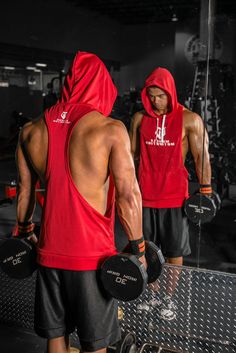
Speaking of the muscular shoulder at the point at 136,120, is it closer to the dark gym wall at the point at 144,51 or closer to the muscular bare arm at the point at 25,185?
the dark gym wall at the point at 144,51

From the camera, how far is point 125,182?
4.43 ft

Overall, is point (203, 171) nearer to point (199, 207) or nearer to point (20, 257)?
point (199, 207)

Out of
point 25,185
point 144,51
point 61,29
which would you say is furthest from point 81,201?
point 61,29

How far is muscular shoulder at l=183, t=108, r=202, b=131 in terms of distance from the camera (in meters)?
2.28

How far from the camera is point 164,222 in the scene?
2348 mm

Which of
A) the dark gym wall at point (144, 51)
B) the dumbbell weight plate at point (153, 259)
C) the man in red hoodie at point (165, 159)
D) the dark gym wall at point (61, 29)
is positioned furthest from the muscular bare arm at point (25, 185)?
the dark gym wall at point (61, 29)

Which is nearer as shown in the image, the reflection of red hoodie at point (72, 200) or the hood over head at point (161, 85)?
the reflection of red hoodie at point (72, 200)

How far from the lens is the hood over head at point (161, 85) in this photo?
227 centimetres

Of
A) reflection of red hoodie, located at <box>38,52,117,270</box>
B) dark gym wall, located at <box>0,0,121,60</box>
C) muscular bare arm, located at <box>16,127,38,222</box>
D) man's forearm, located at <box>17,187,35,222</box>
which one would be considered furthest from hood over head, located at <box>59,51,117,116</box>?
dark gym wall, located at <box>0,0,121,60</box>

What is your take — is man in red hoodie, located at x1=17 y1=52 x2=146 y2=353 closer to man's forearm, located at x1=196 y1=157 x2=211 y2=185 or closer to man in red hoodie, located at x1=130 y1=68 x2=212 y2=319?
man in red hoodie, located at x1=130 y1=68 x2=212 y2=319

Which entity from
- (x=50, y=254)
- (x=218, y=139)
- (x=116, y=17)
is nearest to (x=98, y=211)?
(x=50, y=254)

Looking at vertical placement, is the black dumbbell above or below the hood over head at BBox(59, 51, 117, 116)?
below

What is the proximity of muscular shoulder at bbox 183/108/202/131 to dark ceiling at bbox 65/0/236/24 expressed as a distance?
0.63m

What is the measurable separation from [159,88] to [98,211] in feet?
3.90
